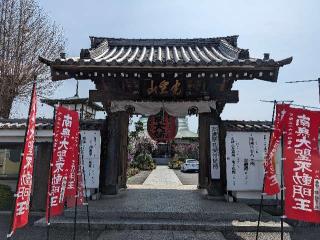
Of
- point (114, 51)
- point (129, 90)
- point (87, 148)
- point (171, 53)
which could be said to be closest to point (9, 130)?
point (87, 148)

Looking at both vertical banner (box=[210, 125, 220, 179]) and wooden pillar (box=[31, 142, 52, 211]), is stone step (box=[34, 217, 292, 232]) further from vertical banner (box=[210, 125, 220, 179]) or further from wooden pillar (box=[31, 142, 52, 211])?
vertical banner (box=[210, 125, 220, 179])

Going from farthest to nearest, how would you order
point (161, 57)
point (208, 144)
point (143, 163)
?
1. point (143, 163)
2. point (161, 57)
3. point (208, 144)

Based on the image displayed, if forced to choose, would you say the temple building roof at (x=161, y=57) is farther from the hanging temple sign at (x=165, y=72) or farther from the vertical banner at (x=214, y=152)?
the vertical banner at (x=214, y=152)

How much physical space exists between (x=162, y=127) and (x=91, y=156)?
2.76m

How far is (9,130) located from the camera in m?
11.0

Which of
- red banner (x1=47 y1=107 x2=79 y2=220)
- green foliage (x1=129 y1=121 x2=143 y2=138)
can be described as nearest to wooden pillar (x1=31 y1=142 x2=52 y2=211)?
red banner (x1=47 y1=107 x2=79 y2=220)

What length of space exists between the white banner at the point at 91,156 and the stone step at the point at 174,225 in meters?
1.97

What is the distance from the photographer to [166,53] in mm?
13219

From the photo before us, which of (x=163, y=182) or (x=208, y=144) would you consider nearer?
(x=208, y=144)

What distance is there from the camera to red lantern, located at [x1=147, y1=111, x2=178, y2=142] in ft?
38.4

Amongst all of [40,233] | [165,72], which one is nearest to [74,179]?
[40,233]

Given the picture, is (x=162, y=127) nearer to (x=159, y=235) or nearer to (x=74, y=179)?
(x=159, y=235)

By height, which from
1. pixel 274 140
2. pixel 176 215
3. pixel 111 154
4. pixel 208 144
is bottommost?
pixel 176 215

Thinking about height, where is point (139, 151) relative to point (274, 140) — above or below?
above
